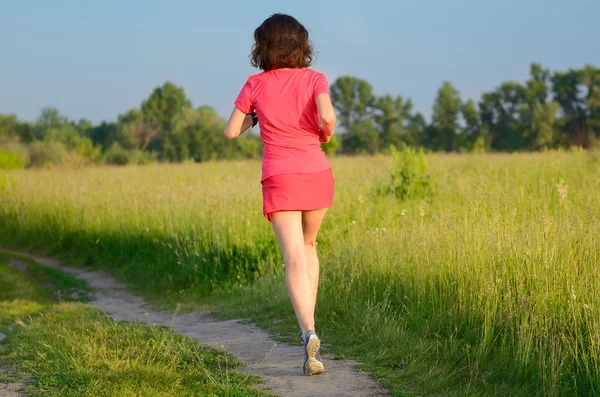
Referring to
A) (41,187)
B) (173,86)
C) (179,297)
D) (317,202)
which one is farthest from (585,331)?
(173,86)

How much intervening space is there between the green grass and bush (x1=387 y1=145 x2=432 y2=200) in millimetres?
6787

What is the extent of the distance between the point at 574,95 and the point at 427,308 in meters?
53.2

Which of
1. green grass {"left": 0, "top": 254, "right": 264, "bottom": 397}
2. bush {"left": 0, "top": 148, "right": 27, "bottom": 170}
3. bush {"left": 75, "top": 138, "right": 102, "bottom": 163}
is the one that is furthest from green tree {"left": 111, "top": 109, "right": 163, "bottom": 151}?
green grass {"left": 0, "top": 254, "right": 264, "bottom": 397}

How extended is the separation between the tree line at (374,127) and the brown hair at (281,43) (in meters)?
37.6

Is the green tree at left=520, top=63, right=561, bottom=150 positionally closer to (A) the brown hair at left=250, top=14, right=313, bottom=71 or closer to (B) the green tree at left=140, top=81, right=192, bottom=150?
(B) the green tree at left=140, top=81, right=192, bottom=150

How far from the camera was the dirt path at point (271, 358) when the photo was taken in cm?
467

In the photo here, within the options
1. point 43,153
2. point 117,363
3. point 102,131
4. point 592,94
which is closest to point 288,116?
point 117,363

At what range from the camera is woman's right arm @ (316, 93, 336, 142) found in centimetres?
467

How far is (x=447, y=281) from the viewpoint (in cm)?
595

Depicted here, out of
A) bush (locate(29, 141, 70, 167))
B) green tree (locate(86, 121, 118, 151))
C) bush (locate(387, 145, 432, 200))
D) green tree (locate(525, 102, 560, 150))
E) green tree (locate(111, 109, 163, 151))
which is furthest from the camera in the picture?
green tree (locate(86, 121, 118, 151))

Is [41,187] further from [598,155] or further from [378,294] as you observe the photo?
[378,294]

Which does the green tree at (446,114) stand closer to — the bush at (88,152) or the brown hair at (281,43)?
the bush at (88,152)

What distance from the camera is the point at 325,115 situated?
4.67 metres

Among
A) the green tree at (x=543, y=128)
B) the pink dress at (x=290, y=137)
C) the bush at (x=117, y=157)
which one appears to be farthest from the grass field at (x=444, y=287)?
the green tree at (x=543, y=128)
